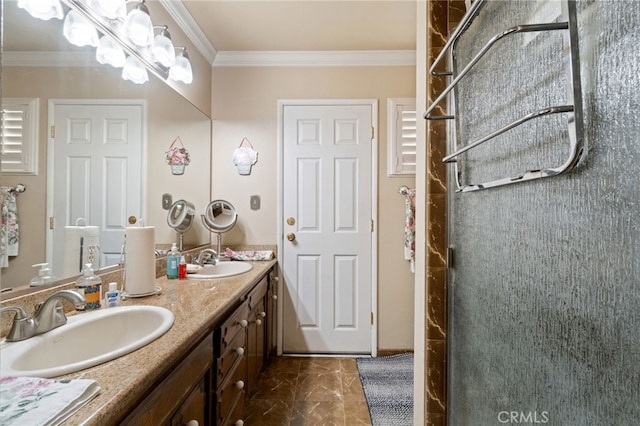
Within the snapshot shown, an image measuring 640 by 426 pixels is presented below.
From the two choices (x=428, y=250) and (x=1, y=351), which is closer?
(x=1, y=351)

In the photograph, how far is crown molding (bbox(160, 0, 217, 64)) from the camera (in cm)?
179

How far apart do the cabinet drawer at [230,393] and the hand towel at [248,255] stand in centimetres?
90

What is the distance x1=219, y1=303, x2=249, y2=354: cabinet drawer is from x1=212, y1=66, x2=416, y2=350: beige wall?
3.26 ft

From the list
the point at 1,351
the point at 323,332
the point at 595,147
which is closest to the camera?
the point at 595,147

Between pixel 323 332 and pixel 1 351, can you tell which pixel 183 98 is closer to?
pixel 1 351

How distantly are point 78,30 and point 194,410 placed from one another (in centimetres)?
151

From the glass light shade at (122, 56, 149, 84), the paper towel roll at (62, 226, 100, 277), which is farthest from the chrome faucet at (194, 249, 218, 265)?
the glass light shade at (122, 56, 149, 84)

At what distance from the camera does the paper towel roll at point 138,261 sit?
3.93 feet

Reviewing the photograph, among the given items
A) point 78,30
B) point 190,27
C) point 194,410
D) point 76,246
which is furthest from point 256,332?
point 190,27

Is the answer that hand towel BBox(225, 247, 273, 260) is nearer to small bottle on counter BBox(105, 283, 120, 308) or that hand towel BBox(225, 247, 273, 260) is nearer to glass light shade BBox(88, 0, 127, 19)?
small bottle on counter BBox(105, 283, 120, 308)

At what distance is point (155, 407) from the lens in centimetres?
72

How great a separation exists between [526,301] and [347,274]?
178 cm

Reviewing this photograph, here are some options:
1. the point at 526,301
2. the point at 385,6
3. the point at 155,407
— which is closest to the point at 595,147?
the point at 526,301

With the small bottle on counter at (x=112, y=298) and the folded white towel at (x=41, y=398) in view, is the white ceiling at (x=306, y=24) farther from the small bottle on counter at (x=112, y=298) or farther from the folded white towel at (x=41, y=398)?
the folded white towel at (x=41, y=398)
